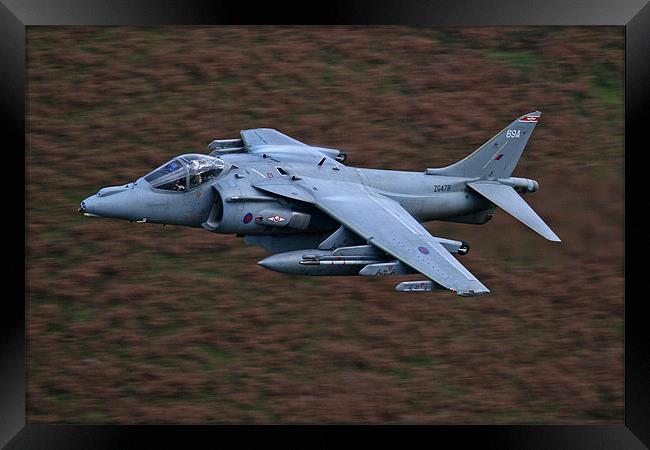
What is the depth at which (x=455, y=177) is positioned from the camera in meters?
23.2

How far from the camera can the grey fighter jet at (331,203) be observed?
67.3 ft

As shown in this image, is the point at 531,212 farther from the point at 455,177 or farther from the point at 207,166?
the point at 207,166

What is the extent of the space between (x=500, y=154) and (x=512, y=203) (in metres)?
1.18

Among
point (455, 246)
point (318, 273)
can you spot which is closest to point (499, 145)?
point (455, 246)

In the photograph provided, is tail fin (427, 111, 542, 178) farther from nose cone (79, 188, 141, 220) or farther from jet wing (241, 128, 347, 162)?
nose cone (79, 188, 141, 220)

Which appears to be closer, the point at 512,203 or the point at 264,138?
the point at 512,203

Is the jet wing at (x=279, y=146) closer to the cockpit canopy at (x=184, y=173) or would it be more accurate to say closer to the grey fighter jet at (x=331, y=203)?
the grey fighter jet at (x=331, y=203)

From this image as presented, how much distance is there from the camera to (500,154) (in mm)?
23453

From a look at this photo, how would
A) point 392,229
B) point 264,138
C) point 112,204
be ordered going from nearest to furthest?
point 392,229, point 112,204, point 264,138

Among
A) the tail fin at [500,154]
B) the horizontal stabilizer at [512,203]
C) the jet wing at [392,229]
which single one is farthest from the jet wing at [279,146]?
the horizontal stabilizer at [512,203]

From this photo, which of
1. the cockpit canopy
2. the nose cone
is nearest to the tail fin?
the cockpit canopy

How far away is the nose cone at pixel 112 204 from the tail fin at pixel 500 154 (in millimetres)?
6046

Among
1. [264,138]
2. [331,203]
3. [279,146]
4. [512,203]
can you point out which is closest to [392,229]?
[331,203]

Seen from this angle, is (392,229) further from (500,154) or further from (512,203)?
(500,154)
